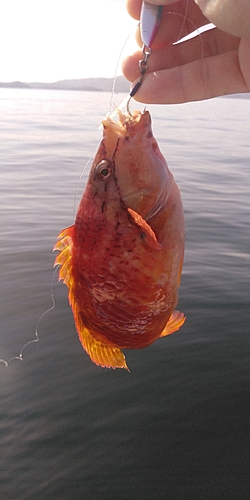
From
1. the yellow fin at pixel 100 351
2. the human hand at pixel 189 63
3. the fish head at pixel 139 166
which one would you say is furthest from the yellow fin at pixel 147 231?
the human hand at pixel 189 63

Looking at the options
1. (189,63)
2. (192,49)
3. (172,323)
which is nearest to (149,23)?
(189,63)

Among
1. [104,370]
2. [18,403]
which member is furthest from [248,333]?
[18,403]

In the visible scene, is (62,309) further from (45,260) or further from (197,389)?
(197,389)

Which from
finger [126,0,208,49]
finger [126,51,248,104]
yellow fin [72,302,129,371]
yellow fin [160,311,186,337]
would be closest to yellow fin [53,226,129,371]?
yellow fin [72,302,129,371]

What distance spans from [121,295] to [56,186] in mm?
11767

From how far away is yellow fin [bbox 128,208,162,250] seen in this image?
6.47 feet

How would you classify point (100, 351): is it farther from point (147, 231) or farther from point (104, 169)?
point (104, 169)

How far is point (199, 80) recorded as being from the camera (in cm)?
304

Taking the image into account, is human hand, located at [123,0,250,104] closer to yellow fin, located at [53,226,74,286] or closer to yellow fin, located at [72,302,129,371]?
yellow fin, located at [53,226,74,286]

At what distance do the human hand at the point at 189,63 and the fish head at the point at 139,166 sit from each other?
1.98 ft

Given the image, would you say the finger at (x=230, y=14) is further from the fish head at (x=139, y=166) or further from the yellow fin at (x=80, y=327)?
the yellow fin at (x=80, y=327)

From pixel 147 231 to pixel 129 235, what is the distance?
6.9 inches

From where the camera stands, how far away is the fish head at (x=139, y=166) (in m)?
2.12

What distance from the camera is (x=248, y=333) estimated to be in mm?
6188
